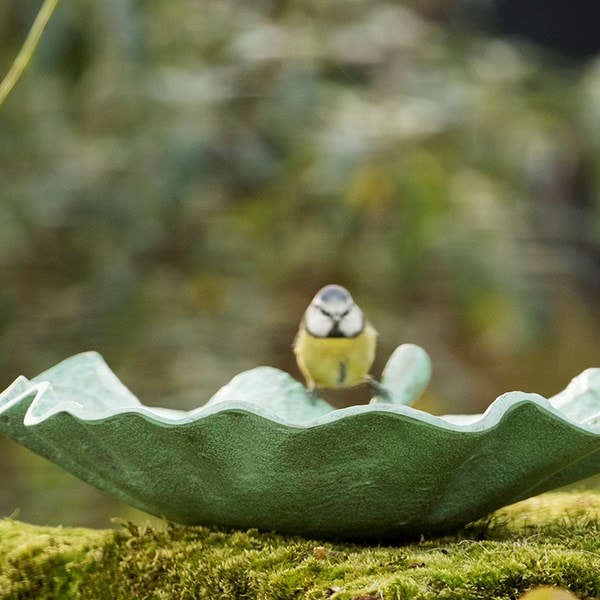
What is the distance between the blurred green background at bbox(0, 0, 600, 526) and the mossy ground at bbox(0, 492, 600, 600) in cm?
137

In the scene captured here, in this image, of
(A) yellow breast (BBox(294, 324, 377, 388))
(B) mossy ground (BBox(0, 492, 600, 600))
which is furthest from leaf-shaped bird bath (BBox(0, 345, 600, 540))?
(A) yellow breast (BBox(294, 324, 377, 388))

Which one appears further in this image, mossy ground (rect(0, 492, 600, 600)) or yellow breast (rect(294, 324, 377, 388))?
yellow breast (rect(294, 324, 377, 388))

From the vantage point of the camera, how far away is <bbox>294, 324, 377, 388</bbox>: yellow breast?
4.49 ft

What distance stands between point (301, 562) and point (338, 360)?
0.50 metres

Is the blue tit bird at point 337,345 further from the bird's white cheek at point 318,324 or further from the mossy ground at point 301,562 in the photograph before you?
the mossy ground at point 301,562

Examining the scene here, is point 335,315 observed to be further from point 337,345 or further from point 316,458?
point 316,458

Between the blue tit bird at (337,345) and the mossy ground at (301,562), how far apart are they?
0.30m

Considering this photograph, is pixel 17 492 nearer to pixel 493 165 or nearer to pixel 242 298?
pixel 242 298

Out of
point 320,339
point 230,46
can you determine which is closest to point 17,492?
point 230,46

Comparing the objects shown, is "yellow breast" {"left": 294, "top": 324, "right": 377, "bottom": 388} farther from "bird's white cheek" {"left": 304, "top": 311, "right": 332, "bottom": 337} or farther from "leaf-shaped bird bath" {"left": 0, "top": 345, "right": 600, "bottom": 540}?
"leaf-shaped bird bath" {"left": 0, "top": 345, "right": 600, "bottom": 540}

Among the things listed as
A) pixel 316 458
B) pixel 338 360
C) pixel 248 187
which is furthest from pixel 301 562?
pixel 248 187

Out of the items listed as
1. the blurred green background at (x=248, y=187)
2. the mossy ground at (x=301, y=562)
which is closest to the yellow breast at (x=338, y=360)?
the mossy ground at (x=301, y=562)

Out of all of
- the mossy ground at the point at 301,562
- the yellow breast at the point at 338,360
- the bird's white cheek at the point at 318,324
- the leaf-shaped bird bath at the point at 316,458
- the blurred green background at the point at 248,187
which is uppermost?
the blurred green background at the point at 248,187

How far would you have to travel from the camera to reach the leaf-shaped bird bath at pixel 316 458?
2.79 ft
